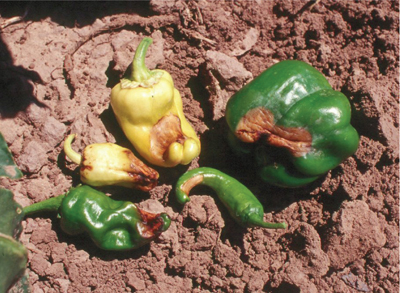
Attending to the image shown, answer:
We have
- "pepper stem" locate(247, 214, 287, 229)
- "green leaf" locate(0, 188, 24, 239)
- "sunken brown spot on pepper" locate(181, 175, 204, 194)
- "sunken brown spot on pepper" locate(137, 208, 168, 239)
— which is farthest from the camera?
"sunken brown spot on pepper" locate(181, 175, 204, 194)

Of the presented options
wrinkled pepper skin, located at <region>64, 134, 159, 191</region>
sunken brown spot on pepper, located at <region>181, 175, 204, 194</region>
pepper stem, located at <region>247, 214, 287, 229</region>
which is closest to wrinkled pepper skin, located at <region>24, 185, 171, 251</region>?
wrinkled pepper skin, located at <region>64, 134, 159, 191</region>

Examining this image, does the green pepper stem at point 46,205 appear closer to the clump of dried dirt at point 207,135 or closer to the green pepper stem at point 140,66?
the clump of dried dirt at point 207,135

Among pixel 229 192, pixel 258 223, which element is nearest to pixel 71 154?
pixel 229 192

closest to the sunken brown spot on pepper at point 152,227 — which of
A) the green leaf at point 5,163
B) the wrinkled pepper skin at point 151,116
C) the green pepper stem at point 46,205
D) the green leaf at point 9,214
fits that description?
the wrinkled pepper skin at point 151,116

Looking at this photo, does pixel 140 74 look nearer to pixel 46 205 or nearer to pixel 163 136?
pixel 163 136

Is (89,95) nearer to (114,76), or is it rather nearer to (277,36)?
(114,76)

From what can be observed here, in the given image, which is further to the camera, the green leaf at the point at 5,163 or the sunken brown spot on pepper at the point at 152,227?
the sunken brown spot on pepper at the point at 152,227

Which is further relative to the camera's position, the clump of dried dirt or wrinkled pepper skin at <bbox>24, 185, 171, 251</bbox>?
the clump of dried dirt

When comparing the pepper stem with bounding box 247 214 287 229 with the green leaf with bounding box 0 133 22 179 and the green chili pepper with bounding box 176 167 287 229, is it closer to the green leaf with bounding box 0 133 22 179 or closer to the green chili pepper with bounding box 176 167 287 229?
the green chili pepper with bounding box 176 167 287 229
